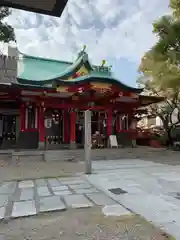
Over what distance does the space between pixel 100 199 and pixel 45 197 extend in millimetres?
1078

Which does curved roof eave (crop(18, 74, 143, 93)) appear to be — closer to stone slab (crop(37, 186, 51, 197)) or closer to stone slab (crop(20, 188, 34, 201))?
stone slab (crop(37, 186, 51, 197))

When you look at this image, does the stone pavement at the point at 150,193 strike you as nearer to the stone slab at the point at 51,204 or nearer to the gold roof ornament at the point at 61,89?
the stone slab at the point at 51,204

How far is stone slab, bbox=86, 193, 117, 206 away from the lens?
396 centimetres

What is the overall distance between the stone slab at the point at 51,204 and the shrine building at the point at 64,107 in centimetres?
738

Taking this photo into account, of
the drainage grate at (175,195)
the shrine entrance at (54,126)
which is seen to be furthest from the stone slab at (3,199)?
the shrine entrance at (54,126)

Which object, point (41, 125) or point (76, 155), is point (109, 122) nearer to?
point (76, 155)

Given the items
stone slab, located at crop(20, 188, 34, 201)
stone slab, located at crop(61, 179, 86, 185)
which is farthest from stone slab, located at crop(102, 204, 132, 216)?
stone slab, located at crop(61, 179, 86, 185)

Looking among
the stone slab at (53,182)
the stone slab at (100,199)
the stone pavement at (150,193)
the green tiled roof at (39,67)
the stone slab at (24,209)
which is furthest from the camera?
the green tiled roof at (39,67)

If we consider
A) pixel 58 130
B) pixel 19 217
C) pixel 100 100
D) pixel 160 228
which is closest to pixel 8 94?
pixel 58 130

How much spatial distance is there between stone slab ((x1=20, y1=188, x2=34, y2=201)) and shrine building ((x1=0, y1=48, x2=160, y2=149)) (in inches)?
259

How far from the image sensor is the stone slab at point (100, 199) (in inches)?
156

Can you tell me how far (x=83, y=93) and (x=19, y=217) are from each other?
30.2 ft

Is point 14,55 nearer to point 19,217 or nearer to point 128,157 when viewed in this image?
point 128,157

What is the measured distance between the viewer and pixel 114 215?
336cm
